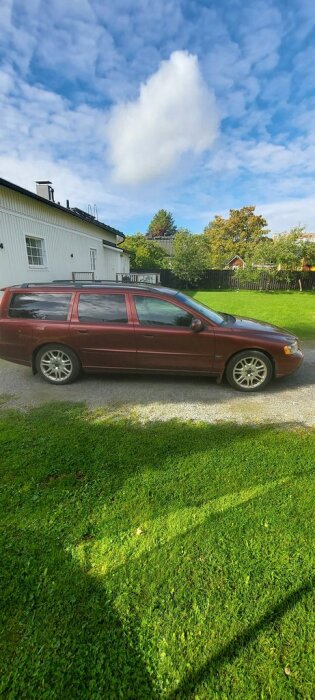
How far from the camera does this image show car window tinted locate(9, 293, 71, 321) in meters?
4.60

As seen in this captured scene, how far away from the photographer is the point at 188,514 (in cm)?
225

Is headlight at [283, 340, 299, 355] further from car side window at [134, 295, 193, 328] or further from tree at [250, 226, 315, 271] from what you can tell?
tree at [250, 226, 315, 271]

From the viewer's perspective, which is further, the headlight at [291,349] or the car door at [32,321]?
the car door at [32,321]

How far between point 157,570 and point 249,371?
3100mm

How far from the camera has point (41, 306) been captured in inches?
182

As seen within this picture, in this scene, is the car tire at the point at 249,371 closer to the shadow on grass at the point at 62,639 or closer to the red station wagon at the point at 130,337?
the red station wagon at the point at 130,337

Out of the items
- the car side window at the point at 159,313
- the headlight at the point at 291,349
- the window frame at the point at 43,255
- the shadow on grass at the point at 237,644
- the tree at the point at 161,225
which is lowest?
the shadow on grass at the point at 237,644

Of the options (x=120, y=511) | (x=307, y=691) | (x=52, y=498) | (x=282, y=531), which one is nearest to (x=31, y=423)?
(x=52, y=498)

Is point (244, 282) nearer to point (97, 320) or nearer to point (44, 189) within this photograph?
point (44, 189)

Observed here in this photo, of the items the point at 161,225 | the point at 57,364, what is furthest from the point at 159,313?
the point at 161,225

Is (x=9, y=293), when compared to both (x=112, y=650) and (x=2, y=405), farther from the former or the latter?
(x=112, y=650)

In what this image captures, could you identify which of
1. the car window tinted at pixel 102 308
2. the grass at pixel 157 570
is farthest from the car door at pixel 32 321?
the grass at pixel 157 570

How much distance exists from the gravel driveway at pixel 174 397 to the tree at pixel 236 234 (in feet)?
161

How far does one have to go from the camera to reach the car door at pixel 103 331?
4465 millimetres
